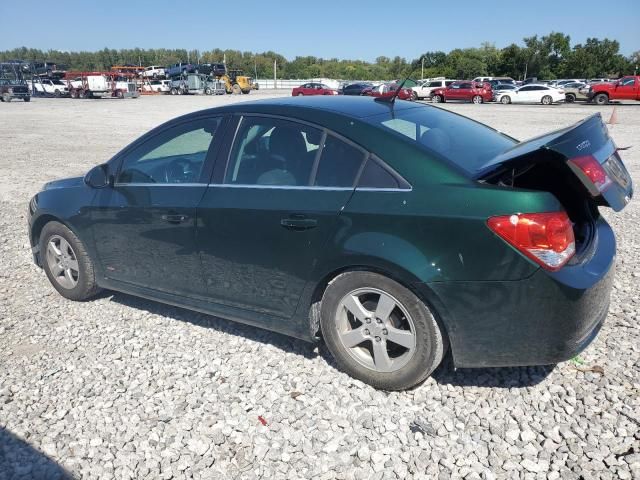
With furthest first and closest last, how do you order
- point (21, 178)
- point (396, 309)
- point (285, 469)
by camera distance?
point (21, 178)
point (396, 309)
point (285, 469)

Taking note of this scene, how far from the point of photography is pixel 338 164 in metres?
3.05

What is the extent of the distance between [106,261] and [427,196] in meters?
2.69

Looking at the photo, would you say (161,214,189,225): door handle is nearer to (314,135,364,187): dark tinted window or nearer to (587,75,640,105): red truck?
(314,135,364,187): dark tinted window

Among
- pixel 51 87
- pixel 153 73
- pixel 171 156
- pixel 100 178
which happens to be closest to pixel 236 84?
pixel 153 73

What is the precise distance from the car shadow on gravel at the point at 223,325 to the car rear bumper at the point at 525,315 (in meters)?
1.18

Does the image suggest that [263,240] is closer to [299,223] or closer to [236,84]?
[299,223]

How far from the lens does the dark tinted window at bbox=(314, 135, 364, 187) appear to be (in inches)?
118

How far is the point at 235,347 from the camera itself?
3.68 metres

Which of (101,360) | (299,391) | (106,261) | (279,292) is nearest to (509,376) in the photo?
(299,391)

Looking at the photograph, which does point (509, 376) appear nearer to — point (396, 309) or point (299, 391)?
point (396, 309)

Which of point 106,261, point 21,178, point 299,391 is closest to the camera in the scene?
point 299,391

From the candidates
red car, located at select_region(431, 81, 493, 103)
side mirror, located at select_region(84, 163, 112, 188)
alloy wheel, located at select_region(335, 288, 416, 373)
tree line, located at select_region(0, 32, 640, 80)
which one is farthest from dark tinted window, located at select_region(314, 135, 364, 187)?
tree line, located at select_region(0, 32, 640, 80)

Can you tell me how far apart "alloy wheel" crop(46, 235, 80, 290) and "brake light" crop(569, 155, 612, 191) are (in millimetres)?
3801

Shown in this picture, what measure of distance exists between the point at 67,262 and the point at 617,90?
34.5 metres
